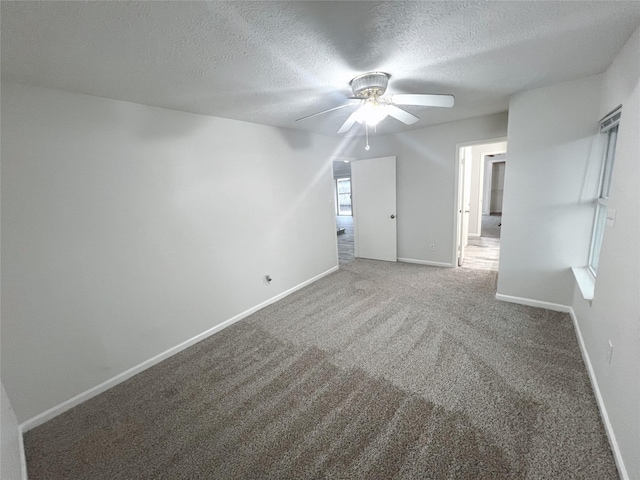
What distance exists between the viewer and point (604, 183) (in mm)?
2268

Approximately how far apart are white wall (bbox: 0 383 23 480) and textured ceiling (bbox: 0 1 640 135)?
1947 millimetres

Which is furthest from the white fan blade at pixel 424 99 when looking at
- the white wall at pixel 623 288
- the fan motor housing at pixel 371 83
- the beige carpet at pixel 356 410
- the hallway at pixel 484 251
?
the hallway at pixel 484 251

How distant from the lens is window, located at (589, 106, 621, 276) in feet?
6.93

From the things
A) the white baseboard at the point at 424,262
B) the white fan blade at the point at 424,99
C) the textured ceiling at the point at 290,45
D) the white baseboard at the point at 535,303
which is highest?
the textured ceiling at the point at 290,45

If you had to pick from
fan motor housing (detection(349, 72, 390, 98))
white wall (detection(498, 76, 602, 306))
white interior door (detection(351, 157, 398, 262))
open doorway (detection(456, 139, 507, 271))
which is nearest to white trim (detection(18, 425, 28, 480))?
fan motor housing (detection(349, 72, 390, 98))

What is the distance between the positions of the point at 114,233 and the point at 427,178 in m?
4.13

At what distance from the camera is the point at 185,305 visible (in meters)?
2.54

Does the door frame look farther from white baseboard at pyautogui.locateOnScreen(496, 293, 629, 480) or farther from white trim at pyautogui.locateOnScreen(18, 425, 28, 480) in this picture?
white trim at pyautogui.locateOnScreen(18, 425, 28, 480)

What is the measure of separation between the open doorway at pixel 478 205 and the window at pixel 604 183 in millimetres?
1345

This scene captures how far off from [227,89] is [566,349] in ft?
11.4

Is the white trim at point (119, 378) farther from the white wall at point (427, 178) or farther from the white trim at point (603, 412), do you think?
the white trim at point (603, 412)

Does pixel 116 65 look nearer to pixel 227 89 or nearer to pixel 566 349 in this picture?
pixel 227 89

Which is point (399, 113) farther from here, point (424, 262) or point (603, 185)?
point (424, 262)

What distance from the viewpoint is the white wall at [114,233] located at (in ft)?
5.50
